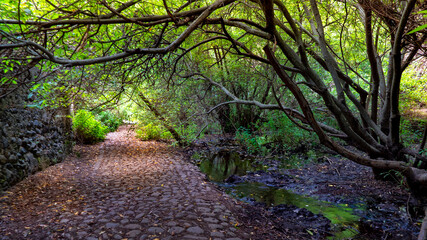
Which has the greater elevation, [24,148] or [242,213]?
[24,148]

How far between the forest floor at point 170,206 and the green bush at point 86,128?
10.3 ft

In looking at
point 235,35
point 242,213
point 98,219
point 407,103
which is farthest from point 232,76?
point 98,219

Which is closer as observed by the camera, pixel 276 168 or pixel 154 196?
pixel 154 196

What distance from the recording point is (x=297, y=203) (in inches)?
184

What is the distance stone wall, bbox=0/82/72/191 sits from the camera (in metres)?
4.57

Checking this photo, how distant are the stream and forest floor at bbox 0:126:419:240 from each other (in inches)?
1.3

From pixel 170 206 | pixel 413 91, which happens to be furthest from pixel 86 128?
pixel 413 91

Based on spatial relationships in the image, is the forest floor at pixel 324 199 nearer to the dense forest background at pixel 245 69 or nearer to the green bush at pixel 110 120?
the dense forest background at pixel 245 69

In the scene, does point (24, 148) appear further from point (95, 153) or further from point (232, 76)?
point (232, 76)

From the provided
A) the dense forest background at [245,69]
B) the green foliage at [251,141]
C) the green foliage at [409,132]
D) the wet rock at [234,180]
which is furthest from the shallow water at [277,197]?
the green foliage at [409,132]

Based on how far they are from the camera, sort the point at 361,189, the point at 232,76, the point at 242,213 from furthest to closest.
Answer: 1. the point at 232,76
2. the point at 361,189
3. the point at 242,213

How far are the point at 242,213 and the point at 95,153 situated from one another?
22.0 ft

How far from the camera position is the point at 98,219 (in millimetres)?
3438

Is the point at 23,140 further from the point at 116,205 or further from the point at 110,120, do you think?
the point at 110,120
